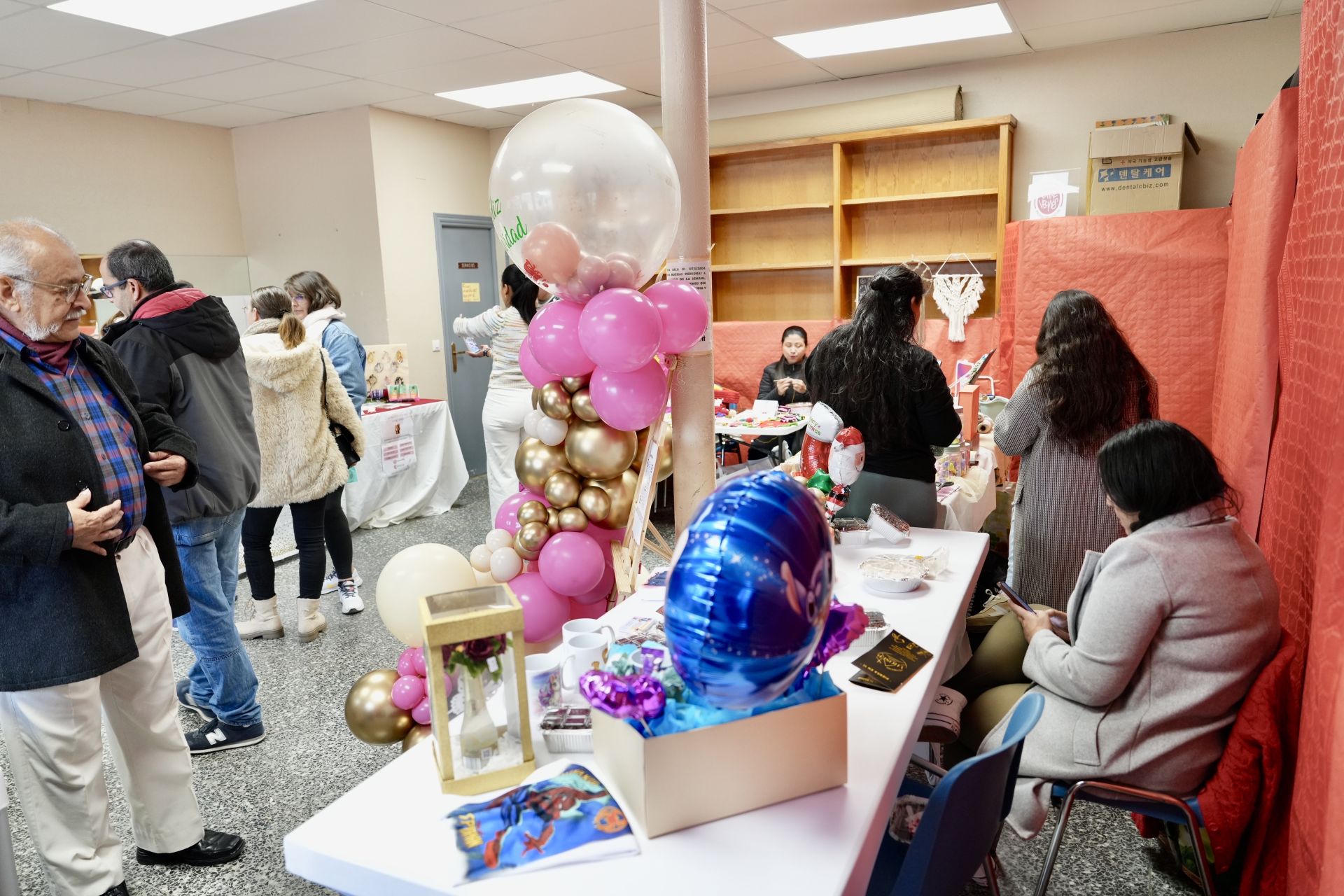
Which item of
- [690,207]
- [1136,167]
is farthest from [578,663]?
[1136,167]

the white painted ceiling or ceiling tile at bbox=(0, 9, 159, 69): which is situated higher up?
the white painted ceiling

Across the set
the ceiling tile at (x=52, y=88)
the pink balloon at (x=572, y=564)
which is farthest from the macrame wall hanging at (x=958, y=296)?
the ceiling tile at (x=52, y=88)

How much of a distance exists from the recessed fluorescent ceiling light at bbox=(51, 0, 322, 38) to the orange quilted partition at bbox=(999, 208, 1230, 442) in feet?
12.7

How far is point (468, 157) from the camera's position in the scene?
6.77 m

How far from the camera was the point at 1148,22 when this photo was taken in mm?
4512

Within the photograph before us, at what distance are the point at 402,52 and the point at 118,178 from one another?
246 centimetres

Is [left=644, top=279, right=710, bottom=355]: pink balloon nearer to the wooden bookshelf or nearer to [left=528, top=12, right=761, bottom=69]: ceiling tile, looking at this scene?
[left=528, top=12, right=761, bottom=69]: ceiling tile

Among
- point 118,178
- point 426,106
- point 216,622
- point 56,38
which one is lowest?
point 216,622

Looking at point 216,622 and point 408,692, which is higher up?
point 408,692

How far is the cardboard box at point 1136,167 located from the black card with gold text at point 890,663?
389cm

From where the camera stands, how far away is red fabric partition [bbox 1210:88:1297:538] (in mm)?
2361

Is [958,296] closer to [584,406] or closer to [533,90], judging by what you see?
[533,90]

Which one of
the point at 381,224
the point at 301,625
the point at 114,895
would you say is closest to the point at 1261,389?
the point at 114,895

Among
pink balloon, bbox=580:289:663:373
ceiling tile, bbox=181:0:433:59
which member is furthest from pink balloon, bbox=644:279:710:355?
ceiling tile, bbox=181:0:433:59
